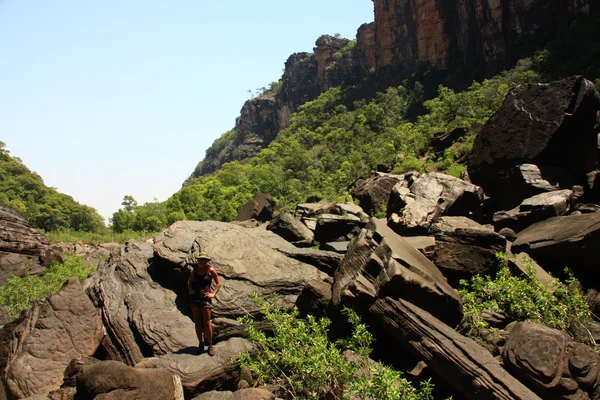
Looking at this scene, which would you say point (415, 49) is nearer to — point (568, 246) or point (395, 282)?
point (568, 246)

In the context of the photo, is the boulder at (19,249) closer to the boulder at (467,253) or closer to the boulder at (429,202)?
the boulder at (429,202)

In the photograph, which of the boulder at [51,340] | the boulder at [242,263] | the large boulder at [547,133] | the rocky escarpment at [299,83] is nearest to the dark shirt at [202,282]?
the boulder at [242,263]

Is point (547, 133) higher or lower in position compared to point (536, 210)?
higher

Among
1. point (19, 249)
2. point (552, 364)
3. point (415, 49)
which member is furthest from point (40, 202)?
point (552, 364)

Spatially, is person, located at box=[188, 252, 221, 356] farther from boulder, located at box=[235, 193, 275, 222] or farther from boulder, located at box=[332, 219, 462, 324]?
boulder, located at box=[235, 193, 275, 222]

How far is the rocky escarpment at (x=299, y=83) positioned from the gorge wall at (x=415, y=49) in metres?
0.17

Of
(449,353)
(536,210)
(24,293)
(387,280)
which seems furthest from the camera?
(24,293)

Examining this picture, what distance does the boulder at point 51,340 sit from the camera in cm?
726

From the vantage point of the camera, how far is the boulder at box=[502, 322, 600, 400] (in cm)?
554

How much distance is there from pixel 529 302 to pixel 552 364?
1.72 meters

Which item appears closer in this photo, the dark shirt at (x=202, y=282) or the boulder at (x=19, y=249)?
the dark shirt at (x=202, y=282)

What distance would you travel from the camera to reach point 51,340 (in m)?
7.89

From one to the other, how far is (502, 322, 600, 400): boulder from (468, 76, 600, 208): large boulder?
664 cm

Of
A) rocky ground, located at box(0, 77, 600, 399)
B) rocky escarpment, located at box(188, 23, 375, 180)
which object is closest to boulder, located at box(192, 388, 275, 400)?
rocky ground, located at box(0, 77, 600, 399)
